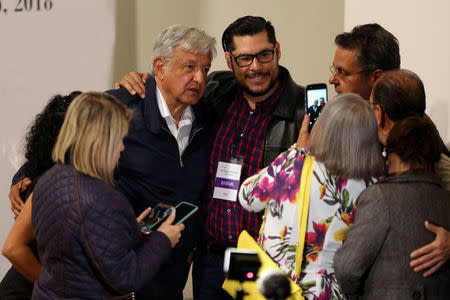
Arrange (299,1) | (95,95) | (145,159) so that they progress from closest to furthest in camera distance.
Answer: (95,95), (145,159), (299,1)

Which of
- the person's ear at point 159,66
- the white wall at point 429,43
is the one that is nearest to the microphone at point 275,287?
the person's ear at point 159,66

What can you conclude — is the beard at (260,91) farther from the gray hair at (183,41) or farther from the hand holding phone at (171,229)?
the hand holding phone at (171,229)

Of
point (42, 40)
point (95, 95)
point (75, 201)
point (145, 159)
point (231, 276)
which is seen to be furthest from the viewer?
point (42, 40)

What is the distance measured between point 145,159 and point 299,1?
Result: 7.31 ft

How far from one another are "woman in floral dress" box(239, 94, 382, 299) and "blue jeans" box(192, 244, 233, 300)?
2.18ft

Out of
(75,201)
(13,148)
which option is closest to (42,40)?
(13,148)

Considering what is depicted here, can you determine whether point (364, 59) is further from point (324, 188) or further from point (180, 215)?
point (180, 215)

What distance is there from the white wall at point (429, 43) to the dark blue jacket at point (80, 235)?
182cm

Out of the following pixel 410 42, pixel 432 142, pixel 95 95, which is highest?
pixel 410 42

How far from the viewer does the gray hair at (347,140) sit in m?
2.06

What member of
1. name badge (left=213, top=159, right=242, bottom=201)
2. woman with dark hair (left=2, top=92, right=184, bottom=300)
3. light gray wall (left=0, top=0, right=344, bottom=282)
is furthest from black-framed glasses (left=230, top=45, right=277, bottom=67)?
light gray wall (left=0, top=0, right=344, bottom=282)

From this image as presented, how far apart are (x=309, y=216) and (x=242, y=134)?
0.88m

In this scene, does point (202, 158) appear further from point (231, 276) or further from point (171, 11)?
point (171, 11)

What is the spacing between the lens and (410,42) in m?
3.17
